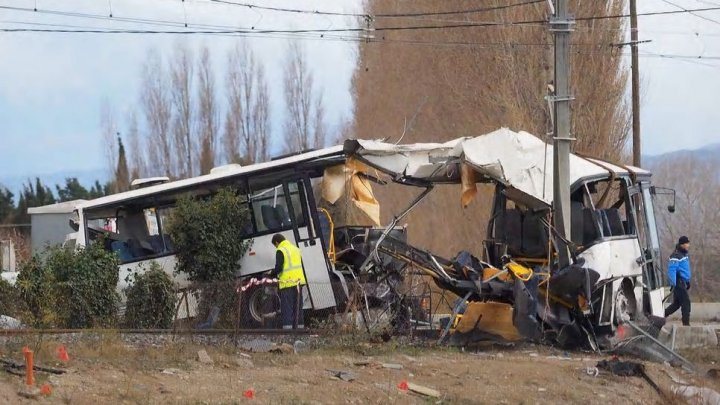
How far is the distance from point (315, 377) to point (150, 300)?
4.68 meters

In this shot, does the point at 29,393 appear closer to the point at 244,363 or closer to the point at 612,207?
the point at 244,363

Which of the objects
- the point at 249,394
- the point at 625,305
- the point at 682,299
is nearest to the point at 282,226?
the point at 625,305

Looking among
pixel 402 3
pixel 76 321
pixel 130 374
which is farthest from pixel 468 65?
pixel 130 374

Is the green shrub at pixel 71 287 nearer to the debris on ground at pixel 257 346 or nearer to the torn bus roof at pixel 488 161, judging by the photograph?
the debris on ground at pixel 257 346

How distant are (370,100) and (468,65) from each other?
8.61 m

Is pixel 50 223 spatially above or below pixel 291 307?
above

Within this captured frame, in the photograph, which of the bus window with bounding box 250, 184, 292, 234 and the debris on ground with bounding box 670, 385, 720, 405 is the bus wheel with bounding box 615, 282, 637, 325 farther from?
the bus window with bounding box 250, 184, 292, 234

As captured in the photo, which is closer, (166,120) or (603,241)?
(603,241)

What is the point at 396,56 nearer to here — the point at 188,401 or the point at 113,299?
the point at 113,299

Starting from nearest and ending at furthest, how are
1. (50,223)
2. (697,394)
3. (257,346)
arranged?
(697,394) → (257,346) → (50,223)

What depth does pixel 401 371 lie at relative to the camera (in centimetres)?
1328

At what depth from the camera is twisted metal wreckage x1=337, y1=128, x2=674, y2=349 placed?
16125 mm

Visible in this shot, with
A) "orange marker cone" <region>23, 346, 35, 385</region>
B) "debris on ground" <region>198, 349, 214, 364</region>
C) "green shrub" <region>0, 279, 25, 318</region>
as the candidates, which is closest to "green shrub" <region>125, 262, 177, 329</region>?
"green shrub" <region>0, 279, 25, 318</region>

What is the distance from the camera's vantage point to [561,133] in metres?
17.2
